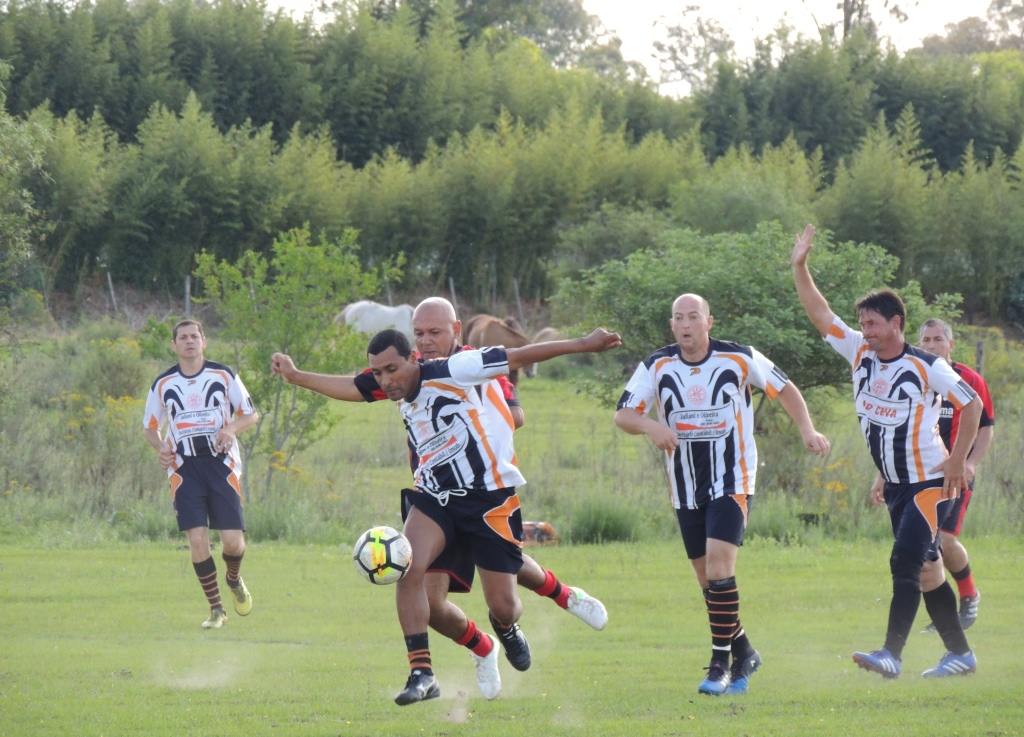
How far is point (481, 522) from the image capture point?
267 inches

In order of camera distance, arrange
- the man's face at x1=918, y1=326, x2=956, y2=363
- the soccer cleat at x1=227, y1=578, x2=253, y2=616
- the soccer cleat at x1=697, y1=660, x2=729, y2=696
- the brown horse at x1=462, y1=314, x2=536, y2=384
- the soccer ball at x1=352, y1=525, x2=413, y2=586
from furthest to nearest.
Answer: the brown horse at x1=462, y1=314, x2=536, y2=384, the soccer cleat at x1=227, y1=578, x2=253, y2=616, the man's face at x1=918, y1=326, x2=956, y2=363, the soccer cleat at x1=697, y1=660, x2=729, y2=696, the soccer ball at x1=352, y1=525, x2=413, y2=586

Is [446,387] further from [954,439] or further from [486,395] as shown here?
[954,439]

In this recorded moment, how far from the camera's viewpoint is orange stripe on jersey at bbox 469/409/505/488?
22.1ft

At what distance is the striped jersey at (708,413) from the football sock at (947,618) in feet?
4.47

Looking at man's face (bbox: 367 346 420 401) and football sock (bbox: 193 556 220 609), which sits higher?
man's face (bbox: 367 346 420 401)

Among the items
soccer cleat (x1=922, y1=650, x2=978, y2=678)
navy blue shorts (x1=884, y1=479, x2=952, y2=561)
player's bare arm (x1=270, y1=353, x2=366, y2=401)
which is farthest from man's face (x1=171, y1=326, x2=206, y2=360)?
soccer cleat (x1=922, y1=650, x2=978, y2=678)

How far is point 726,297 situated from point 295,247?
17.6 feet

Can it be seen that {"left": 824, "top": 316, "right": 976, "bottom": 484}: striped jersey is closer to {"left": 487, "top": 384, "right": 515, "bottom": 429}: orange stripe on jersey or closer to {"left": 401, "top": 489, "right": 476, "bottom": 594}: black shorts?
{"left": 487, "top": 384, "right": 515, "bottom": 429}: orange stripe on jersey

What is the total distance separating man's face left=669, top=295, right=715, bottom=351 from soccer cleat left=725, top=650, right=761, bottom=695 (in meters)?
1.83

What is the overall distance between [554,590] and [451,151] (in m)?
30.0

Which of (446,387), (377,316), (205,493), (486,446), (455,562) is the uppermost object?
(446,387)

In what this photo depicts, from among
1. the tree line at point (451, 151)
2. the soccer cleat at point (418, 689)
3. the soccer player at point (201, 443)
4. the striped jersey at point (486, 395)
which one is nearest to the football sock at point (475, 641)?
the soccer cleat at point (418, 689)

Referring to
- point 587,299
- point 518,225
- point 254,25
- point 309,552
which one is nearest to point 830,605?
point 309,552

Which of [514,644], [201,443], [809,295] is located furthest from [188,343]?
[809,295]
